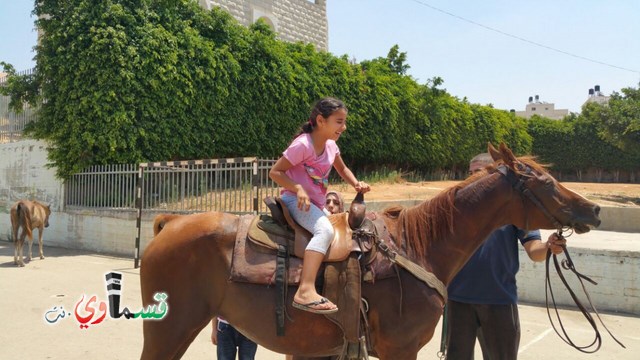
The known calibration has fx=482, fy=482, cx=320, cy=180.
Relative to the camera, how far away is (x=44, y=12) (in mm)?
14008

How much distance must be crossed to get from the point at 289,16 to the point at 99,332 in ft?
67.8

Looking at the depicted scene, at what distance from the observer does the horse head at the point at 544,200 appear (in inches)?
116

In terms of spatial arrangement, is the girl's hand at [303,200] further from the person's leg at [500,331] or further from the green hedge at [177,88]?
the green hedge at [177,88]

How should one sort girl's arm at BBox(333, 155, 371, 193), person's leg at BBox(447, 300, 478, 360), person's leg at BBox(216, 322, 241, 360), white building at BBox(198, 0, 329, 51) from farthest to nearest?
1. white building at BBox(198, 0, 329, 51)
2. person's leg at BBox(216, 322, 241, 360)
3. person's leg at BBox(447, 300, 478, 360)
4. girl's arm at BBox(333, 155, 371, 193)

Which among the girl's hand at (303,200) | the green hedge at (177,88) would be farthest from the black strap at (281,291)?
the green hedge at (177,88)

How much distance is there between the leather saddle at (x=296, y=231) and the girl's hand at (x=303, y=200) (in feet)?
0.63

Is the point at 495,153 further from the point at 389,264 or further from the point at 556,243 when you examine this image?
the point at 389,264

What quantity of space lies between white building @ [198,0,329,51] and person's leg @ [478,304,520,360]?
1907 cm

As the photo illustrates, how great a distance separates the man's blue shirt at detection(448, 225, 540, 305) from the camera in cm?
356

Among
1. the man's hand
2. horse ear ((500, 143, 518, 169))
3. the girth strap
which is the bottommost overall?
the girth strap

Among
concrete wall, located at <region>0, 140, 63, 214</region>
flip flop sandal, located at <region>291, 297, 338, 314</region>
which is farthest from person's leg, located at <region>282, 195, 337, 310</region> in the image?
concrete wall, located at <region>0, 140, 63, 214</region>

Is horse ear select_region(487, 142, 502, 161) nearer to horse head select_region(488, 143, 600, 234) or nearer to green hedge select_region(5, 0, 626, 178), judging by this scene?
horse head select_region(488, 143, 600, 234)

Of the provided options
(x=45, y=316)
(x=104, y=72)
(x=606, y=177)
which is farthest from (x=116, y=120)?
(x=606, y=177)

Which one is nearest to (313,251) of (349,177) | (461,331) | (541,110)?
(349,177)
